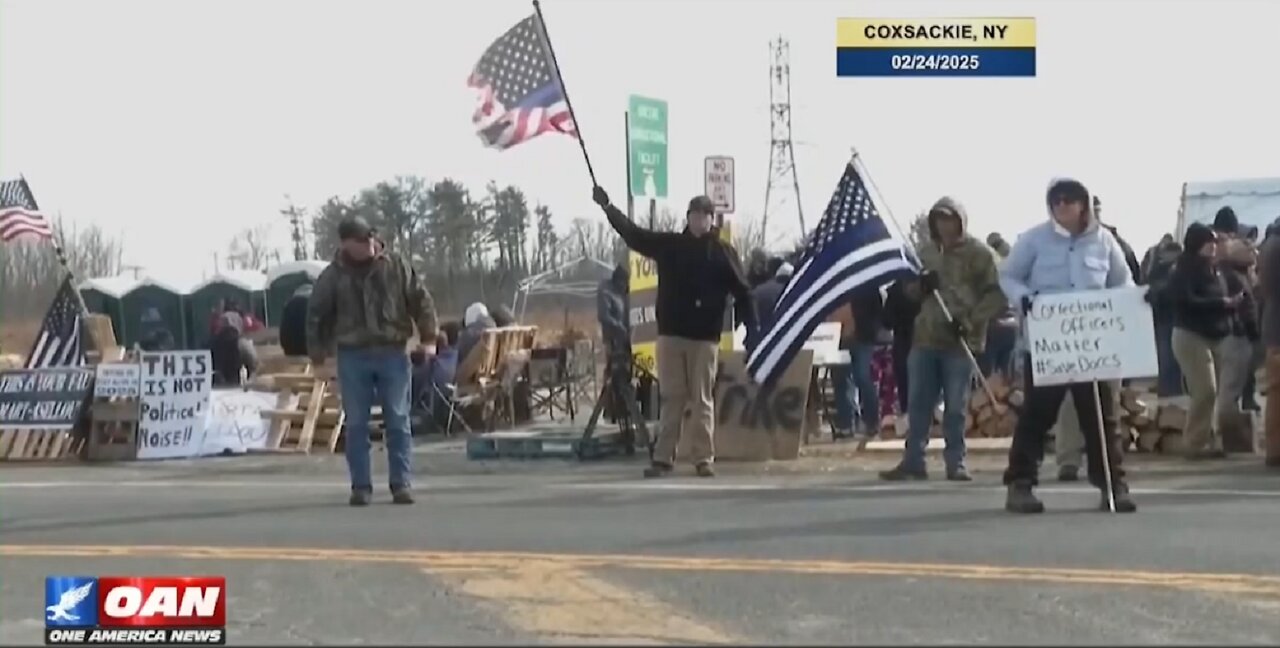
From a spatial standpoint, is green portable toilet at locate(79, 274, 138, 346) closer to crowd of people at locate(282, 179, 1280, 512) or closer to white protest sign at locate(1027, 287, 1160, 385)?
crowd of people at locate(282, 179, 1280, 512)

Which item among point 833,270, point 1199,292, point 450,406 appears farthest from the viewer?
point 450,406

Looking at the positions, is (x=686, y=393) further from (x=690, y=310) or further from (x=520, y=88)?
(x=520, y=88)

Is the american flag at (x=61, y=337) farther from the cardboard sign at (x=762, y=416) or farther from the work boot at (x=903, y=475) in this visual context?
the work boot at (x=903, y=475)

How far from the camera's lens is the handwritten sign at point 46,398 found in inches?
652

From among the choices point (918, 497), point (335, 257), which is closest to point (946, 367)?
point (918, 497)

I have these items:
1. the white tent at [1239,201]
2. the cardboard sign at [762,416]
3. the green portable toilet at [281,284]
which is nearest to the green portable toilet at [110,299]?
the green portable toilet at [281,284]

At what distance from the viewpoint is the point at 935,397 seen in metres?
12.3

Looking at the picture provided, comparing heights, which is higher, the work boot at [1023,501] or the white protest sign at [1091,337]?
the white protest sign at [1091,337]

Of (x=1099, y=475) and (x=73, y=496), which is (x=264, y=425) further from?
(x=1099, y=475)

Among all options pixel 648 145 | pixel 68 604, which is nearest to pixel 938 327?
pixel 648 145

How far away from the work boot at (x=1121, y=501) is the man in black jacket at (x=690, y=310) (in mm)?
3365

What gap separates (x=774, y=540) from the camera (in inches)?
366

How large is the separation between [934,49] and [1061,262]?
24.8 feet

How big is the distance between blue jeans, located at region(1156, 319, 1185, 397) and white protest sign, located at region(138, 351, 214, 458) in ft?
28.4
